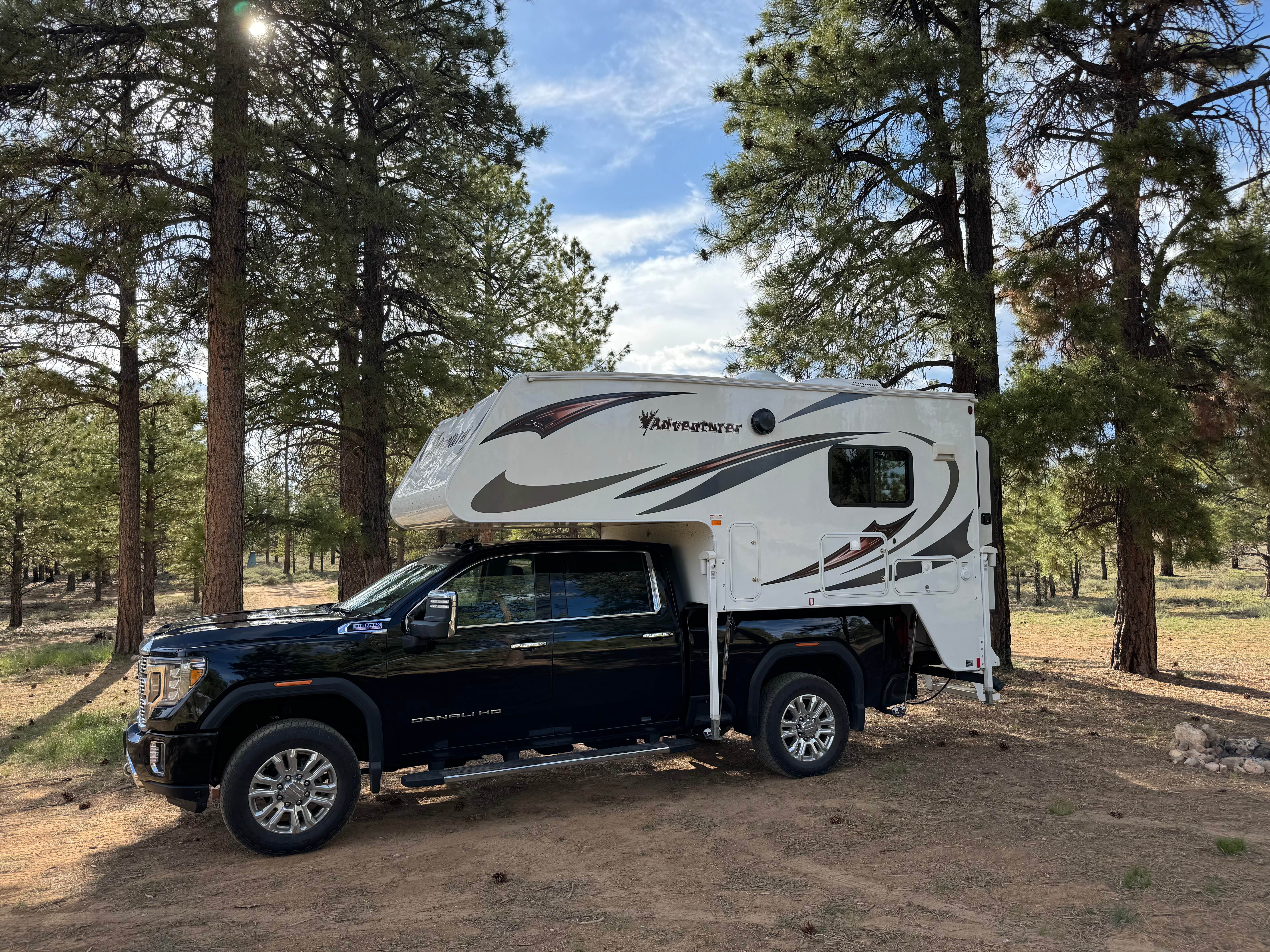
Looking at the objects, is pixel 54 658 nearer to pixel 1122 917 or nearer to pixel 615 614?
pixel 615 614

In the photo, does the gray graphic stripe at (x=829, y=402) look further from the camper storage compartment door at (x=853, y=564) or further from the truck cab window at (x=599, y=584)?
the truck cab window at (x=599, y=584)

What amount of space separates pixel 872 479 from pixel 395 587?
404cm

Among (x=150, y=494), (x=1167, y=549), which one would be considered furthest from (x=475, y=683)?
(x=150, y=494)

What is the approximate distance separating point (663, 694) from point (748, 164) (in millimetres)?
7852

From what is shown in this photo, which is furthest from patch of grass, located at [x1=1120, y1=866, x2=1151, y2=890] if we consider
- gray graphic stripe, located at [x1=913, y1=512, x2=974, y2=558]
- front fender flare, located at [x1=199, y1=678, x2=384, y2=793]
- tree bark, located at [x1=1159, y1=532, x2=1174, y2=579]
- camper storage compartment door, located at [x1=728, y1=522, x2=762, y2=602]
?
tree bark, located at [x1=1159, y1=532, x2=1174, y2=579]

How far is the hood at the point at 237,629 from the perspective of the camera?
577cm

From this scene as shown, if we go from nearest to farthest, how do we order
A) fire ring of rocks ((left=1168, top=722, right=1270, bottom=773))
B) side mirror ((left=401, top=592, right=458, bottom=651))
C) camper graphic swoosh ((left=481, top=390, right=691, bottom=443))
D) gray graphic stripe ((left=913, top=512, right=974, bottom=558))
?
side mirror ((left=401, top=592, right=458, bottom=651)) → camper graphic swoosh ((left=481, top=390, right=691, bottom=443)) → fire ring of rocks ((left=1168, top=722, right=1270, bottom=773)) → gray graphic stripe ((left=913, top=512, right=974, bottom=558))

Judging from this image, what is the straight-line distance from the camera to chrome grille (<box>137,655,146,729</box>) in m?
5.80

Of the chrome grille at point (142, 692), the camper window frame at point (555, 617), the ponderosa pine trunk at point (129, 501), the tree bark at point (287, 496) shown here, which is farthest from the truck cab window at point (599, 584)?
the ponderosa pine trunk at point (129, 501)

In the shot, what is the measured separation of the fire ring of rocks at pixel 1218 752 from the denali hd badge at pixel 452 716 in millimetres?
5714

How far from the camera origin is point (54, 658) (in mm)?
17109

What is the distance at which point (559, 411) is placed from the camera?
6652 mm

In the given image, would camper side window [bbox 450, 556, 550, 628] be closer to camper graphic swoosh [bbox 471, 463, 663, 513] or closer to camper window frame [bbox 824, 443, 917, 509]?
camper graphic swoosh [bbox 471, 463, 663, 513]

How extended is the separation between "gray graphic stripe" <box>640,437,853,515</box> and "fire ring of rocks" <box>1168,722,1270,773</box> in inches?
157
